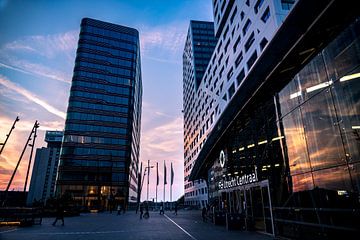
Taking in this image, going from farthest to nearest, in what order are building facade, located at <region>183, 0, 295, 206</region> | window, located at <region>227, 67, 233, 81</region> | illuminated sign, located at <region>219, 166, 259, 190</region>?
window, located at <region>227, 67, 233, 81</region>
building facade, located at <region>183, 0, 295, 206</region>
illuminated sign, located at <region>219, 166, 259, 190</region>

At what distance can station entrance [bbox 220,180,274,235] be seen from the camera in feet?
43.4

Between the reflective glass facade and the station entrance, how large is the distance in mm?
61

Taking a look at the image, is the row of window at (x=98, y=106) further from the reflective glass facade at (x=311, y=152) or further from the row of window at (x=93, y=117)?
the reflective glass facade at (x=311, y=152)

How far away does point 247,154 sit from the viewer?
57.3 feet

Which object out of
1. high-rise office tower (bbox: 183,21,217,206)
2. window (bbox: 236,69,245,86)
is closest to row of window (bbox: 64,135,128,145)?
high-rise office tower (bbox: 183,21,217,206)

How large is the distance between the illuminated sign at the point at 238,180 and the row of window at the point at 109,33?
256ft

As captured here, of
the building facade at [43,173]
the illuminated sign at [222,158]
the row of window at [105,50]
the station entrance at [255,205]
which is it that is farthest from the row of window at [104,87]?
the building facade at [43,173]

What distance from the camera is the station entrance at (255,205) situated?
13.2 meters

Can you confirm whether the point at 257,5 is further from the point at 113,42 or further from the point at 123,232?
the point at 113,42

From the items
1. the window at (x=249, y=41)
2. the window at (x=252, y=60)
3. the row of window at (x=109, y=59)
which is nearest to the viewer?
the window at (x=252, y=60)

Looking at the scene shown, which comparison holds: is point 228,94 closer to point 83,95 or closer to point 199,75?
point 199,75

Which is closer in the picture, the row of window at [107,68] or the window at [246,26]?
the window at [246,26]

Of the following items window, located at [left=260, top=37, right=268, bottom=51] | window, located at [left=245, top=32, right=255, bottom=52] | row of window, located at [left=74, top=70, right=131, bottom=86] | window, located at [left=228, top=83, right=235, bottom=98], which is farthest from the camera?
row of window, located at [left=74, top=70, right=131, bottom=86]

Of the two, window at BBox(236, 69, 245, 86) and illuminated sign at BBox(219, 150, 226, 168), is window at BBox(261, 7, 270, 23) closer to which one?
window at BBox(236, 69, 245, 86)
